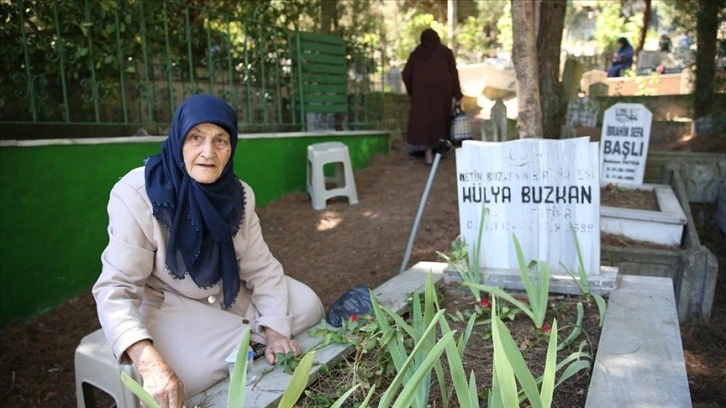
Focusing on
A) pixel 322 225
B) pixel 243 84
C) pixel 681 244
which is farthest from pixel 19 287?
pixel 681 244

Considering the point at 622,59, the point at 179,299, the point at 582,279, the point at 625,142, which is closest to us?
the point at 179,299

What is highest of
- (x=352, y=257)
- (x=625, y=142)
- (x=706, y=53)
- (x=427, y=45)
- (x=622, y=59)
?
(x=622, y=59)

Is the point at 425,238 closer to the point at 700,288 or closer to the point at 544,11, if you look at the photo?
the point at 700,288

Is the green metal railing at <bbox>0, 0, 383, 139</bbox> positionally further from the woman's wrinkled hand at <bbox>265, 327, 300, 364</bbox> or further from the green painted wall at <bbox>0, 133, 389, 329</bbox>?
the woman's wrinkled hand at <bbox>265, 327, 300, 364</bbox>

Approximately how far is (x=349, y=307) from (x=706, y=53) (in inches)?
258

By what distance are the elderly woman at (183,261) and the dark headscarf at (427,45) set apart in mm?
5413

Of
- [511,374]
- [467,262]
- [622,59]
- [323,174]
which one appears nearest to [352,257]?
[323,174]

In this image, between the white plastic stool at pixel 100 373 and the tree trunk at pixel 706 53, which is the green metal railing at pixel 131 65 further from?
the tree trunk at pixel 706 53

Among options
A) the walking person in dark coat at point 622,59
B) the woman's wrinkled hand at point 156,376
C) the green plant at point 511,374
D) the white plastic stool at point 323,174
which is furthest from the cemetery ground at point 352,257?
the walking person in dark coat at point 622,59

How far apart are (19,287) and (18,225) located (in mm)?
374

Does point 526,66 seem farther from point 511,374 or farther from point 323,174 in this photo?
point 323,174

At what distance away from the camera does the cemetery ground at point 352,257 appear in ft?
9.18

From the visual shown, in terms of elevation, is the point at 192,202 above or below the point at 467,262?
above

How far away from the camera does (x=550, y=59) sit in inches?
236
